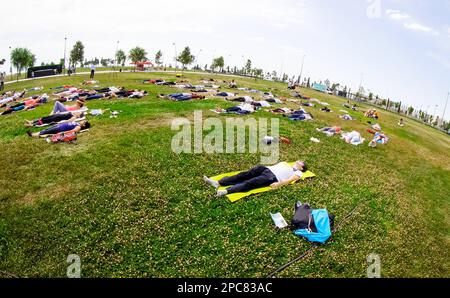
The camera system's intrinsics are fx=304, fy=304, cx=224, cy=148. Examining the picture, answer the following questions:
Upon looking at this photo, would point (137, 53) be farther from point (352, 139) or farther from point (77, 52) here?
point (352, 139)

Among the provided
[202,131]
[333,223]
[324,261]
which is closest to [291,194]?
[333,223]

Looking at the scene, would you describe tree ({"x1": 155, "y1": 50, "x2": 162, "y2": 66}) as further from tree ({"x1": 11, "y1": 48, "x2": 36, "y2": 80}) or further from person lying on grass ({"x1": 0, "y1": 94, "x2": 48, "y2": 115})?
person lying on grass ({"x1": 0, "y1": 94, "x2": 48, "y2": 115})

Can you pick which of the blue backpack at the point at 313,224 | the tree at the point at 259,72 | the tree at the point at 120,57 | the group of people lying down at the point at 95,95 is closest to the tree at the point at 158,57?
the tree at the point at 120,57

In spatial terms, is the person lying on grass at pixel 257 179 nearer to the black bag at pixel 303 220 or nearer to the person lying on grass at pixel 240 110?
the black bag at pixel 303 220

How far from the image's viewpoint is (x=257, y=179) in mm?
13727

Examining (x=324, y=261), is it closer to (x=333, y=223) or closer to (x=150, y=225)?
(x=333, y=223)

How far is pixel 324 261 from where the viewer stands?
9930mm

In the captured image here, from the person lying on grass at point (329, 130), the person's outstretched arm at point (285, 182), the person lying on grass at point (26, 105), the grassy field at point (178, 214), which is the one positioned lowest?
the grassy field at point (178, 214)

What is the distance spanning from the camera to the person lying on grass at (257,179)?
43.8ft

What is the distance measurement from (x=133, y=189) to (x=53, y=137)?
7.62 meters

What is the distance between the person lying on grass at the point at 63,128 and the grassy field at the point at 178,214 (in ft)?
2.29

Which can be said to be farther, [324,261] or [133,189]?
[133,189]

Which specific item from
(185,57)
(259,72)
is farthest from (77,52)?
(259,72)
